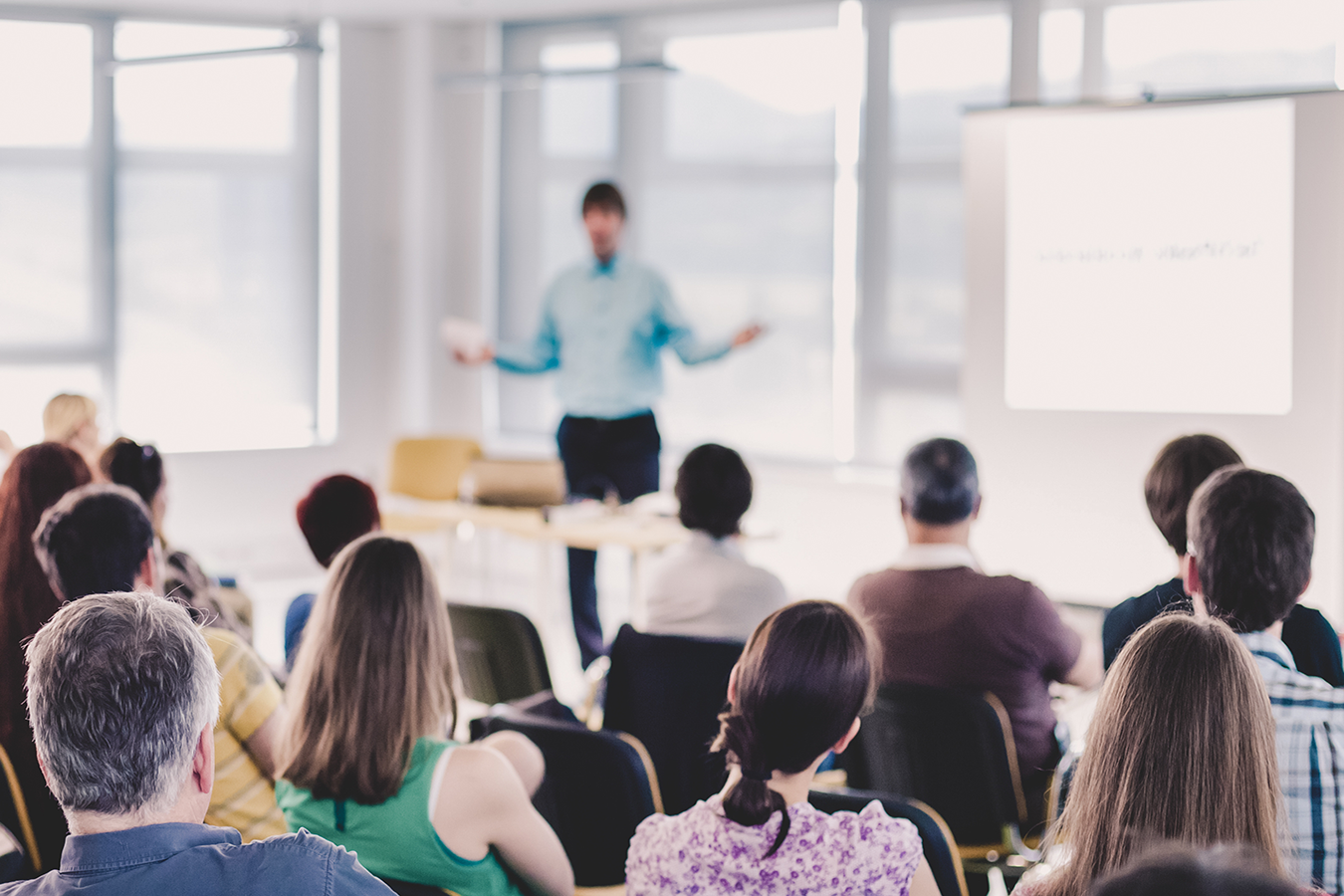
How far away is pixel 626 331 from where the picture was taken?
5781 mm

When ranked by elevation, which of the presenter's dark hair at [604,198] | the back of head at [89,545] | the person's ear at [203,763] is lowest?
the person's ear at [203,763]

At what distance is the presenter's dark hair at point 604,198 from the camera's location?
218 inches

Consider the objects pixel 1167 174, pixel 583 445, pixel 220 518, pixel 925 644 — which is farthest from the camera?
pixel 220 518

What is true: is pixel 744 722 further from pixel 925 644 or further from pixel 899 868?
pixel 925 644

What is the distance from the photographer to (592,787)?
8.02ft

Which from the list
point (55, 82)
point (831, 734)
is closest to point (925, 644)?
point (831, 734)

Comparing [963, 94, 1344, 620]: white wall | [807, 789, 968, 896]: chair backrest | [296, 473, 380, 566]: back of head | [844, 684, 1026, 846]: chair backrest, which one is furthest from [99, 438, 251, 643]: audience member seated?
[963, 94, 1344, 620]: white wall

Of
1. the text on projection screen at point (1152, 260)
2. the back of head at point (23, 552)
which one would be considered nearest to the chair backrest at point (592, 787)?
the back of head at point (23, 552)

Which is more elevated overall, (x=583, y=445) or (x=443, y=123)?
(x=443, y=123)

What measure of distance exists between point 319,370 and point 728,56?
9.41 ft

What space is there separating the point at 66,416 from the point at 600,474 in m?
2.10

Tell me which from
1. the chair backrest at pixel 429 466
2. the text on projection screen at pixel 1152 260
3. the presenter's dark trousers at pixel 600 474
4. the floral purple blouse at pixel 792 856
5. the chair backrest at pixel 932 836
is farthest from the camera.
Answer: the chair backrest at pixel 429 466

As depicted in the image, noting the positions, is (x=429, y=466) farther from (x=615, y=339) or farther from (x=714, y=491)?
(x=714, y=491)

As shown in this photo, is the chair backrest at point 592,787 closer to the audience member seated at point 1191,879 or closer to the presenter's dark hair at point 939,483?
the presenter's dark hair at point 939,483
